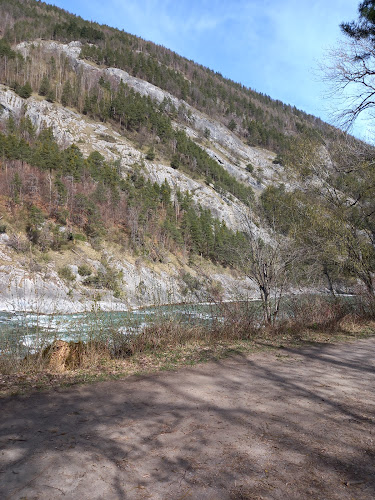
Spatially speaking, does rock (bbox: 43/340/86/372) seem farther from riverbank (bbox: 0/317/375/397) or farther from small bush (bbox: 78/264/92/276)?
small bush (bbox: 78/264/92/276)

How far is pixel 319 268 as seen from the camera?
11.7m

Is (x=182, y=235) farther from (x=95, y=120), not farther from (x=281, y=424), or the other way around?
(x=281, y=424)

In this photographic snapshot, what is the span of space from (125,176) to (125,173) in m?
1.04

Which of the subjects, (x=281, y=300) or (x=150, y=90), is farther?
(x=150, y=90)

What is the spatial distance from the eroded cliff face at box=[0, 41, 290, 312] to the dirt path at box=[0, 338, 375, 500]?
280cm

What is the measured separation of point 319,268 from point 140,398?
9341 millimetres

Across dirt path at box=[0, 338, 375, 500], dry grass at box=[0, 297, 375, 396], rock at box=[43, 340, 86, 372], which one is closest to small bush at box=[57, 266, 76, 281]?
dry grass at box=[0, 297, 375, 396]

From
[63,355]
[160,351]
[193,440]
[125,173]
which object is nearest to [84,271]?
[160,351]

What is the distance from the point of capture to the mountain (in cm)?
1270

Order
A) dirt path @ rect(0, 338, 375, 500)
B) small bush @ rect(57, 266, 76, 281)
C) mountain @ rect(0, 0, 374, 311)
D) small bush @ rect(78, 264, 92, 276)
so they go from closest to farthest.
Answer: dirt path @ rect(0, 338, 375, 500), mountain @ rect(0, 0, 374, 311), small bush @ rect(57, 266, 76, 281), small bush @ rect(78, 264, 92, 276)

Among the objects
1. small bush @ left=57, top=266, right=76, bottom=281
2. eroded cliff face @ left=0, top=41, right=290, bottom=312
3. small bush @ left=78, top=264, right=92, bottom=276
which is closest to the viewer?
eroded cliff face @ left=0, top=41, right=290, bottom=312

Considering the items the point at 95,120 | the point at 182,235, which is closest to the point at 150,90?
the point at 95,120

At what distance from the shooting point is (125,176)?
59.5 m

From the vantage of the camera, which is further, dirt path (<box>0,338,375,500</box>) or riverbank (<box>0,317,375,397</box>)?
riverbank (<box>0,317,375,397</box>)
